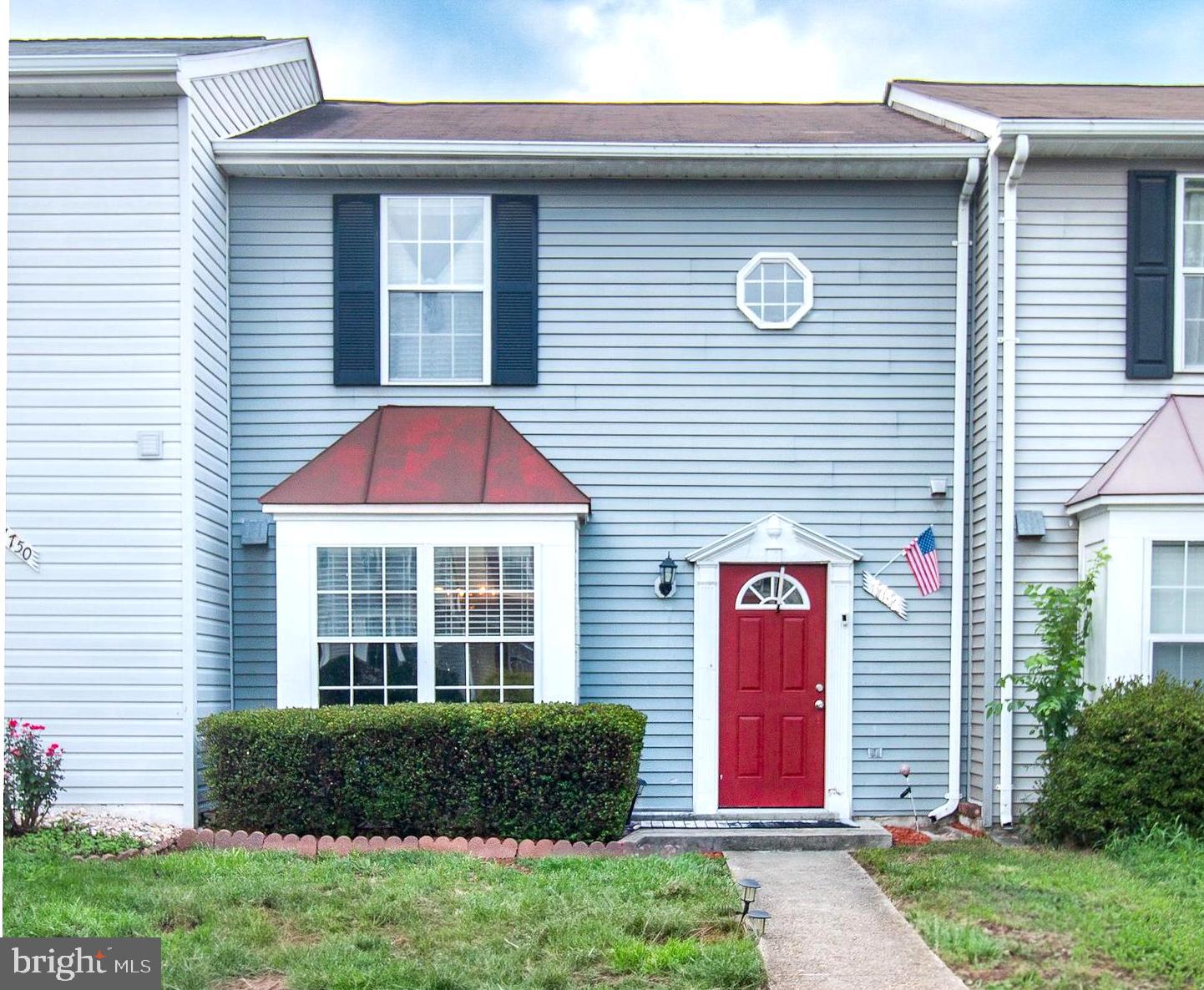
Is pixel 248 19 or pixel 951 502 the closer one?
pixel 951 502

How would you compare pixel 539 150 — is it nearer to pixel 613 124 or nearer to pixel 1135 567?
pixel 613 124

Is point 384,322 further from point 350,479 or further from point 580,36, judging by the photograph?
point 580,36

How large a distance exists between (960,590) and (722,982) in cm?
510

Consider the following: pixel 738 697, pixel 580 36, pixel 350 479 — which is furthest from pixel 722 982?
pixel 580 36

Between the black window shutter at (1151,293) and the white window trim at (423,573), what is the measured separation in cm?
Answer: 444

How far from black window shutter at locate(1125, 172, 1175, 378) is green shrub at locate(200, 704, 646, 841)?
15.6ft

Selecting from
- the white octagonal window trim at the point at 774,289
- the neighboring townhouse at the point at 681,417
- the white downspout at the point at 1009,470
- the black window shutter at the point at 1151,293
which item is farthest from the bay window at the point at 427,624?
the black window shutter at the point at 1151,293

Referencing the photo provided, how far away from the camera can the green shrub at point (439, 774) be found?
8.04 metres

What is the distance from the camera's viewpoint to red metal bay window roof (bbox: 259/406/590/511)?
8875mm

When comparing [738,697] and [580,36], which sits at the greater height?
[580,36]

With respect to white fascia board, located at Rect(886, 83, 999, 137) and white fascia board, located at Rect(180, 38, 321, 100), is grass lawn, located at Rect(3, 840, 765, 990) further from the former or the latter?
white fascia board, located at Rect(886, 83, 999, 137)

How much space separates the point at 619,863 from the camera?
281 inches

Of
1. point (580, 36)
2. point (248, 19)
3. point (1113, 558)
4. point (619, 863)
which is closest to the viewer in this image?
point (619, 863)

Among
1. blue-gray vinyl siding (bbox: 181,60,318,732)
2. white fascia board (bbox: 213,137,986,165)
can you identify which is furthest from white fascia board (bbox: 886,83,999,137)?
blue-gray vinyl siding (bbox: 181,60,318,732)
